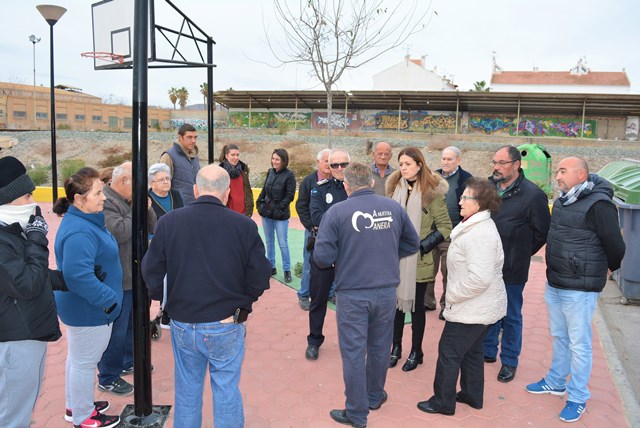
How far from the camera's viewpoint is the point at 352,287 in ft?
10.3

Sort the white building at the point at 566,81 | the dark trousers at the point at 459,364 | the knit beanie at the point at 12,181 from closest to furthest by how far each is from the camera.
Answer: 1. the knit beanie at the point at 12,181
2. the dark trousers at the point at 459,364
3. the white building at the point at 566,81

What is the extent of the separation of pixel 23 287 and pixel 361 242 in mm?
1926

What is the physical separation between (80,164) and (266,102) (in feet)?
67.1

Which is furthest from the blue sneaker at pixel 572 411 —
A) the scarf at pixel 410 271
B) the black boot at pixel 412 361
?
the scarf at pixel 410 271

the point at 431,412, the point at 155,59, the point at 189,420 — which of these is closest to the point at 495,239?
the point at 431,412

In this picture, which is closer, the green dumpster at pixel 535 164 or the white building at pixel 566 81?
the green dumpster at pixel 535 164

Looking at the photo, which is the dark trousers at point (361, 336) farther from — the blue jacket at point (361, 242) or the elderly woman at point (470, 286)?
the elderly woman at point (470, 286)

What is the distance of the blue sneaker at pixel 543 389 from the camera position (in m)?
3.90

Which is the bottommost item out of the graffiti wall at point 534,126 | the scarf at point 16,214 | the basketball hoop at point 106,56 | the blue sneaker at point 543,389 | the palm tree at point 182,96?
the blue sneaker at point 543,389

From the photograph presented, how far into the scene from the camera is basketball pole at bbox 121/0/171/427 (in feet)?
9.68

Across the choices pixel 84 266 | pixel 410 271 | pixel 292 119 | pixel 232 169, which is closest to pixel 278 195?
pixel 232 169

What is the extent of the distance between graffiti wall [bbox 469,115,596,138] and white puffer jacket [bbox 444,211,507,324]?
32277 mm

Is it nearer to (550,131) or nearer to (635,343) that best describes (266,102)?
(550,131)

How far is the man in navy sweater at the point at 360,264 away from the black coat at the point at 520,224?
1161mm
